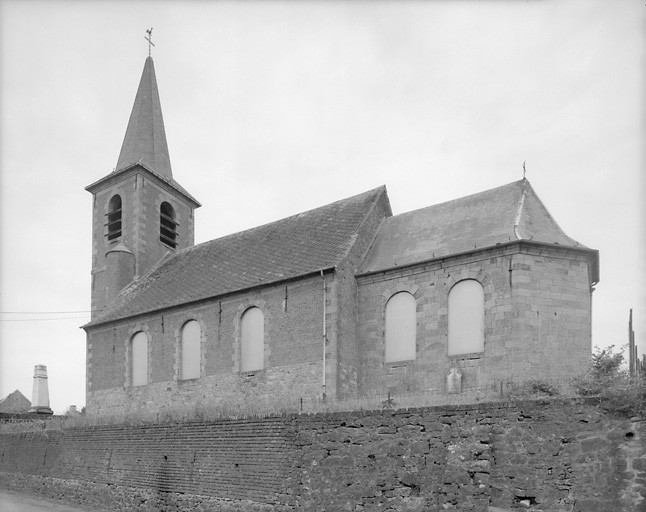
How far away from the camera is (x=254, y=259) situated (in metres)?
25.4

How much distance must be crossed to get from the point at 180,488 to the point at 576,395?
33.0ft

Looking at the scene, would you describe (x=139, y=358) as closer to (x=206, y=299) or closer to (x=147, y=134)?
(x=206, y=299)

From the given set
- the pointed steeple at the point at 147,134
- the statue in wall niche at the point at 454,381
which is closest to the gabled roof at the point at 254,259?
the statue in wall niche at the point at 454,381

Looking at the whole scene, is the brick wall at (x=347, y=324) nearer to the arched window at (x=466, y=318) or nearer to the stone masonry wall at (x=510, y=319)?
the stone masonry wall at (x=510, y=319)

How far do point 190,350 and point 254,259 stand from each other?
4608 millimetres

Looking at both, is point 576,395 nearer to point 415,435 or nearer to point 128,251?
point 415,435

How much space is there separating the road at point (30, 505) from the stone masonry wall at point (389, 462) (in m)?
0.78

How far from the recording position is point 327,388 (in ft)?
66.1

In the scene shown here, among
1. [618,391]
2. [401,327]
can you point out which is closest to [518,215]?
[401,327]

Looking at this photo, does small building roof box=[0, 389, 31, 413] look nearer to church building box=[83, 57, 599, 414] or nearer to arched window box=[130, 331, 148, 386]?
church building box=[83, 57, 599, 414]

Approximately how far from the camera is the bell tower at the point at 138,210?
Answer: 30859 millimetres

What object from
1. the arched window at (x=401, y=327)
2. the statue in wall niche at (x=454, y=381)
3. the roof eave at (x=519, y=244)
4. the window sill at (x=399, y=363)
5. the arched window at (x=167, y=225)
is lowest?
the statue in wall niche at (x=454, y=381)

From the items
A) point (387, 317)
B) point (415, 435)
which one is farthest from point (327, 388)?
point (415, 435)

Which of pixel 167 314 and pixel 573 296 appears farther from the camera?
pixel 167 314
